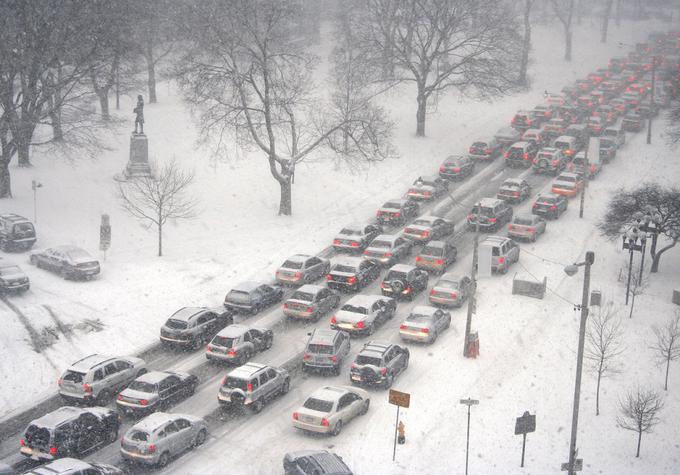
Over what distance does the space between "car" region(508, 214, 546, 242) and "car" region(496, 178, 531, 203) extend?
169 inches

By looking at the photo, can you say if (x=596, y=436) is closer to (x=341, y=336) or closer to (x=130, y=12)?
(x=341, y=336)

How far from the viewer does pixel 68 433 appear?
70.6 ft

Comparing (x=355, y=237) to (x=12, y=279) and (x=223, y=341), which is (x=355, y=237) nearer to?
(x=223, y=341)

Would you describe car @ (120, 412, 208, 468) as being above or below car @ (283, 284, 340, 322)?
below

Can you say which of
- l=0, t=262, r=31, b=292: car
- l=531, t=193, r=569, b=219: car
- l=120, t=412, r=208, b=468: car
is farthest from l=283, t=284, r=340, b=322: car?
l=531, t=193, r=569, b=219: car

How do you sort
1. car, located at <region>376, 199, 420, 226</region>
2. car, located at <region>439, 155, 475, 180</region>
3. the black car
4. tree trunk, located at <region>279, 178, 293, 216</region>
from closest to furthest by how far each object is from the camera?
the black car
car, located at <region>376, 199, 420, 226</region>
tree trunk, located at <region>279, 178, 293, 216</region>
car, located at <region>439, 155, 475, 180</region>

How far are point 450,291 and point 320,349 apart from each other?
7106 mm

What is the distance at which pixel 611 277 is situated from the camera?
3666cm

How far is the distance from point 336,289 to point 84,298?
9705mm

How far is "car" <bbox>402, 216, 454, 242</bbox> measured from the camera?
3881 cm

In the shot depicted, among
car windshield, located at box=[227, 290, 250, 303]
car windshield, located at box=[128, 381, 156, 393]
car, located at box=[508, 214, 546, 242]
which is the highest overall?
car, located at box=[508, 214, 546, 242]

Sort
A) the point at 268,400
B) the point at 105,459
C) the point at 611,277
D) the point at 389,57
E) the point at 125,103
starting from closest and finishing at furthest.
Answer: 1. the point at 105,459
2. the point at 268,400
3. the point at 611,277
4. the point at 389,57
5. the point at 125,103

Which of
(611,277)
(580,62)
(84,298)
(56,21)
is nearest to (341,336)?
(84,298)

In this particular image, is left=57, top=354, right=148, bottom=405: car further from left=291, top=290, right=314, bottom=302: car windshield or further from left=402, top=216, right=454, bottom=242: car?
left=402, top=216, right=454, bottom=242: car
